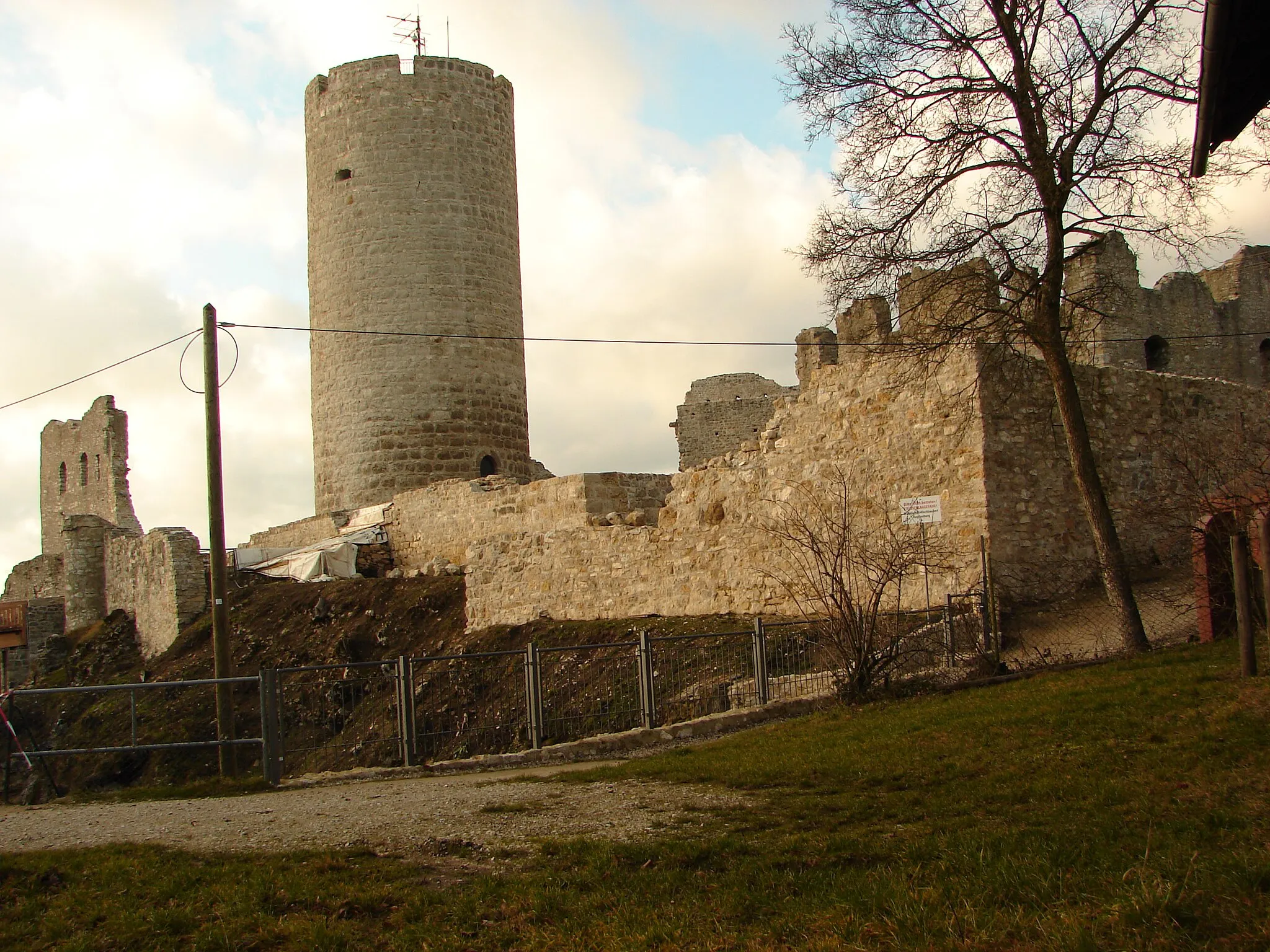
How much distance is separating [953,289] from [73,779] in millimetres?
15840

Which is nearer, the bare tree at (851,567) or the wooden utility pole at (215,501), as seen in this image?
the bare tree at (851,567)

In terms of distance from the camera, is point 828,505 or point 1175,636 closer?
point 1175,636

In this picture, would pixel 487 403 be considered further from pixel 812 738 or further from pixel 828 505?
pixel 812 738

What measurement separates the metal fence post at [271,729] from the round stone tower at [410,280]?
1642 cm

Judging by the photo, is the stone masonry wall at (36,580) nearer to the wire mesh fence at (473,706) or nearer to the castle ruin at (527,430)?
the castle ruin at (527,430)

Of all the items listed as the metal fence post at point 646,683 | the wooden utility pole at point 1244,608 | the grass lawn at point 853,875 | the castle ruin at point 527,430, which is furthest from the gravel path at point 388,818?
the castle ruin at point 527,430

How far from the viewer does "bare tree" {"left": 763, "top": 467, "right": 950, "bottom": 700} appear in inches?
424

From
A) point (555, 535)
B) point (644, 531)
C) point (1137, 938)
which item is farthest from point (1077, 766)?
point (555, 535)

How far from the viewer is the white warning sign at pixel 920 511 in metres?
12.9

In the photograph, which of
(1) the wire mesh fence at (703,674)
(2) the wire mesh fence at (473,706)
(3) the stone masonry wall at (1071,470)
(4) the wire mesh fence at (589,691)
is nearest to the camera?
(1) the wire mesh fence at (703,674)

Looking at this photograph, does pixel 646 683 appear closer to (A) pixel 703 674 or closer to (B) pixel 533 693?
(B) pixel 533 693

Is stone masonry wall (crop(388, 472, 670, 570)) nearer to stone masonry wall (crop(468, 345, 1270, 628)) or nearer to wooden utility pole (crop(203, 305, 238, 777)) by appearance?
stone masonry wall (crop(468, 345, 1270, 628))

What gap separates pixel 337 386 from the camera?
1088 inches

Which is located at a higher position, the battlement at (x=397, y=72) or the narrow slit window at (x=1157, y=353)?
the battlement at (x=397, y=72)
